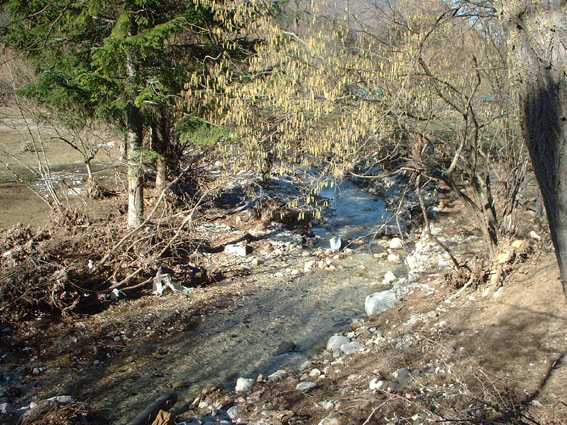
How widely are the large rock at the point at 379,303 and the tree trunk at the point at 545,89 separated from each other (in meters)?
4.31

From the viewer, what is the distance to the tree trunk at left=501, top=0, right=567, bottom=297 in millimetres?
1947

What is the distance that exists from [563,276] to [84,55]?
766 cm

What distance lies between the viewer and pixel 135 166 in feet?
25.9

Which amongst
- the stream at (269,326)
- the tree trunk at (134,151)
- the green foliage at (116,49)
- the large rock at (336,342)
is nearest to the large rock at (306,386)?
the stream at (269,326)

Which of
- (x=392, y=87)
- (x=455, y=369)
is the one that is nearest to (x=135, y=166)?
(x=392, y=87)

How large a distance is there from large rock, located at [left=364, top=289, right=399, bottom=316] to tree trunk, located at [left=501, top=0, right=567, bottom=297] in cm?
431

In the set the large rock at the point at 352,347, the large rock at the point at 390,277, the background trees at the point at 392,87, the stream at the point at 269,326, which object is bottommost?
the stream at the point at 269,326

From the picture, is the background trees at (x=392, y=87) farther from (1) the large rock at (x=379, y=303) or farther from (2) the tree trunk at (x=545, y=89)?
(2) the tree trunk at (x=545, y=89)

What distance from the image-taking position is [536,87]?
2.01 m

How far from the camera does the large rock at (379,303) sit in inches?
247

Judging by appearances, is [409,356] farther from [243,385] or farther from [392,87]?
[392,87]

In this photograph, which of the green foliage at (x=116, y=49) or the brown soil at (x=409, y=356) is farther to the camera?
the green foliage at (x=116, y=49)

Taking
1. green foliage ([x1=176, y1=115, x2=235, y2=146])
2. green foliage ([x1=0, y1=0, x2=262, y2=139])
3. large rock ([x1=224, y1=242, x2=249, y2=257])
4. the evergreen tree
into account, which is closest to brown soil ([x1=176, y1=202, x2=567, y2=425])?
large rock ([x1=224, y1=242, x2=249, y2=257])

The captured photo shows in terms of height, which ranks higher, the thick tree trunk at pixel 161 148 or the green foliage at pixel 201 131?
the green foliage at pixel 201 131
